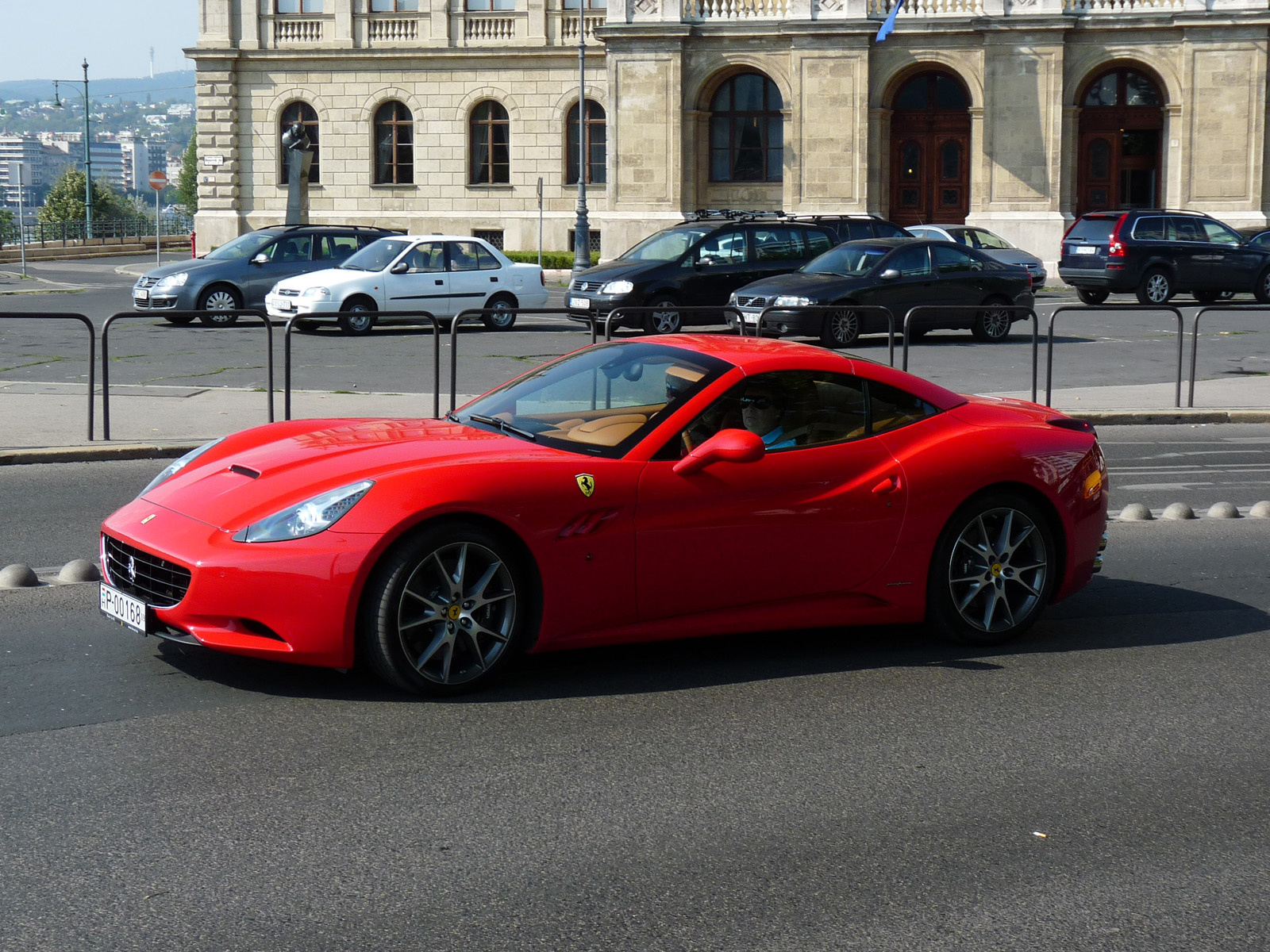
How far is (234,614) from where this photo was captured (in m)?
5.67

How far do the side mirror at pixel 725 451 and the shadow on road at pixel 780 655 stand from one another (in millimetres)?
876

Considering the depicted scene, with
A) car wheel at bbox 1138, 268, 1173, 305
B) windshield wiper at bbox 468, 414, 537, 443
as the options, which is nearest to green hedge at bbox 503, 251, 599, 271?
car wheel at bbox 1138, 268, 1173, 305

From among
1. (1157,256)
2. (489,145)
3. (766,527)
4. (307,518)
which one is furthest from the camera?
(489,145)

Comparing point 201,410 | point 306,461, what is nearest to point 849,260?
point 201,410

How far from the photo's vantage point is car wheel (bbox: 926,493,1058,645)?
6.91 metres

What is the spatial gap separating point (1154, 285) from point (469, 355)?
1573 centimetres

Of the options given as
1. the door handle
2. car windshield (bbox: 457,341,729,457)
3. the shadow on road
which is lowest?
the shadow on road

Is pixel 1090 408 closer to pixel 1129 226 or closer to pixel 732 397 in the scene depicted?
pixel 732 397

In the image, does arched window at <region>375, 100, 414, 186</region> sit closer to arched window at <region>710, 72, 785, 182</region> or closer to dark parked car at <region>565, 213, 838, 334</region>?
arched window at <region>710, 72, 785, 182</region>

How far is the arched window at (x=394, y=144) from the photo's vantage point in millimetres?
48938

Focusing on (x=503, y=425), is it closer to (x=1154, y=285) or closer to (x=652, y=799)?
(x=652, y=799)

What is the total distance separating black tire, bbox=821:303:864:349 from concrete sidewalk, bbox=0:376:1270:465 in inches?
202

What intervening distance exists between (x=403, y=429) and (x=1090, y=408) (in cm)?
1082

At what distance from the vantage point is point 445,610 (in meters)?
5.88
